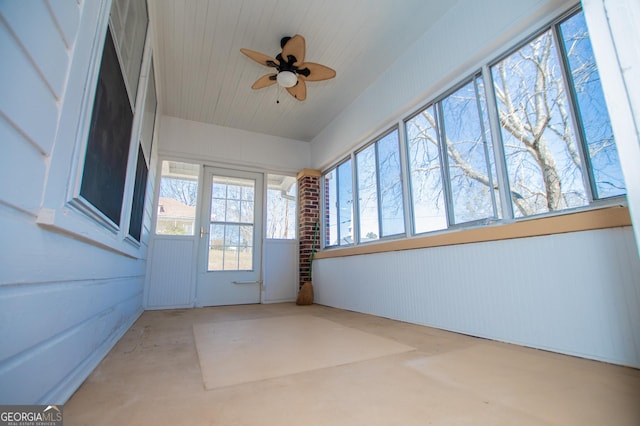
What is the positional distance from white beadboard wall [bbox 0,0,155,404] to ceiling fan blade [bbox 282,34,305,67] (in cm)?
172

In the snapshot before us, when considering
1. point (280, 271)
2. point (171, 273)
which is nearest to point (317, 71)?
point (280, 271)

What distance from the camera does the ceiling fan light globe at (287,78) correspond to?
2895mm

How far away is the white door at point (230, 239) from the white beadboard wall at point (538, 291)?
2516mm

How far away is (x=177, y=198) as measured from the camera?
4.29 metres

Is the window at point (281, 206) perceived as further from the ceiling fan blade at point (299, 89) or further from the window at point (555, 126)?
the window at point (555, 126)

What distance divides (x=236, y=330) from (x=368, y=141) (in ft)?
8.84

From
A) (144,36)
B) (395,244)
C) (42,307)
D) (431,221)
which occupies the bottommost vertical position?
(42,307)

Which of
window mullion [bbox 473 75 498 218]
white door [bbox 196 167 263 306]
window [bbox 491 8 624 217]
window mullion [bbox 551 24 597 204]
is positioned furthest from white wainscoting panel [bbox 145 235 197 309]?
window mullion [bbox 551 24 597 204]

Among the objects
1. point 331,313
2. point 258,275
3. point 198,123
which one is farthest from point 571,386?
point 198,123

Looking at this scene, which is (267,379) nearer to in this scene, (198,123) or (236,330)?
(236,330)

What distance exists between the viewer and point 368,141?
12.4 ft

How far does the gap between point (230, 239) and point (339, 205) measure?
179cm

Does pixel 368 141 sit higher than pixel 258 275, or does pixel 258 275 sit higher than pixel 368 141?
pixel 368 141

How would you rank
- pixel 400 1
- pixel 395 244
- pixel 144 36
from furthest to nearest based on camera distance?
1. pixel 395 244
2. pixel 400 1
3. pixel 144 36
